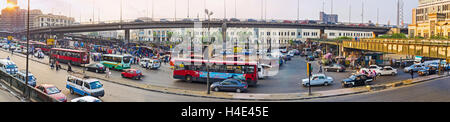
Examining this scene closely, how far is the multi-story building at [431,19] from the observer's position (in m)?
68.7

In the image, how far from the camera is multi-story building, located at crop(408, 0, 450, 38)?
68688 millimetres

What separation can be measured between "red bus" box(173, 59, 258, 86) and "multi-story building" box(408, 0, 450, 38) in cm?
4751

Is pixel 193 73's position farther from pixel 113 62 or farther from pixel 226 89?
pixel 113 62

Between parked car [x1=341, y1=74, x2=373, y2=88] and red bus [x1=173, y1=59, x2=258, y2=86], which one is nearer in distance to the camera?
parked car [x1=341, y1=74, x2=373, y2=88]

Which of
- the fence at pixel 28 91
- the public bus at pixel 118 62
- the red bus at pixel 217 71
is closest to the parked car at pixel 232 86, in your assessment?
the red bus at pixel 217 71

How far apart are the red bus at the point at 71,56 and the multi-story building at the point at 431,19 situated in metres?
62.1

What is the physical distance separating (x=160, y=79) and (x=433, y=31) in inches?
2639

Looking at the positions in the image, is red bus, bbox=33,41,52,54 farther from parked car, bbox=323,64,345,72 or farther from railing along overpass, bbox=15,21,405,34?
parked car, bbox=323,64,345,72

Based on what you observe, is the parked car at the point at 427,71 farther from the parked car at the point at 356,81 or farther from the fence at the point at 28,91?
the fence at the point at 28,91

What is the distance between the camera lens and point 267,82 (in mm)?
33500

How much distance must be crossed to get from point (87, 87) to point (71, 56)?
26.1 metres

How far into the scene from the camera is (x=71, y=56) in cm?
4566

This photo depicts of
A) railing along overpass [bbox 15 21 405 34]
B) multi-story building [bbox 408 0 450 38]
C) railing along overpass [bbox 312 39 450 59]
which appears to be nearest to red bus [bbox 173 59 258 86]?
railing along overpass [bbox 312 39 450 59]
